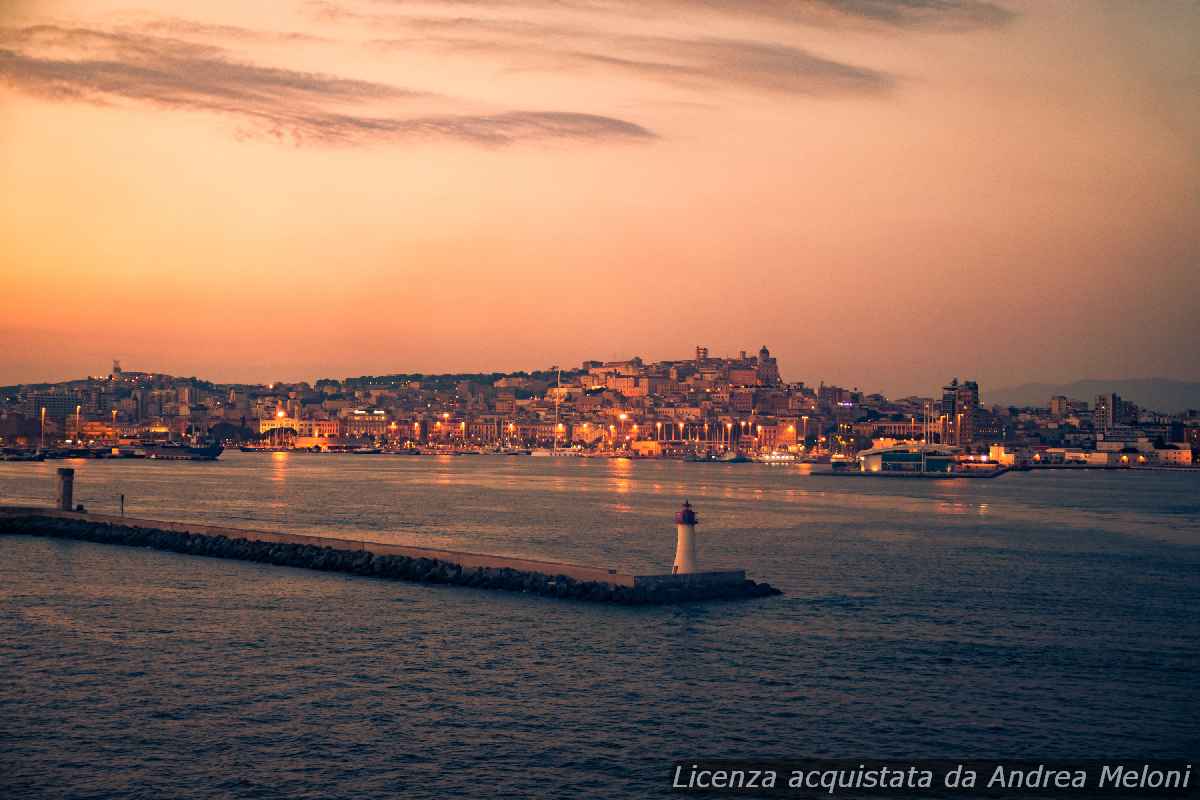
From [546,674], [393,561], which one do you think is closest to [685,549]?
[393,561]

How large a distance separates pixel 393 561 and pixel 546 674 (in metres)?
8.70

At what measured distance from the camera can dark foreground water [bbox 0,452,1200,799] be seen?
10.5 m

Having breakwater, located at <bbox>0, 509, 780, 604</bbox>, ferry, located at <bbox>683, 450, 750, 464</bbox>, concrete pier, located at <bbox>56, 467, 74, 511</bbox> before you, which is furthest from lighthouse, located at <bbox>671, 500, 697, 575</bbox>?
ferry, located at <bbox>683, 450, 750, 464</bbox>

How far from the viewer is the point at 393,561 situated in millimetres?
21828

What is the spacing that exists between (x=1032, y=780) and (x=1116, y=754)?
1291 millimetres

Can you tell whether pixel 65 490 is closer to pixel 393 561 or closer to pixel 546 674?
pixel 393 561

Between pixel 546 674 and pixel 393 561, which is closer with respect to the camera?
pixel 546 674

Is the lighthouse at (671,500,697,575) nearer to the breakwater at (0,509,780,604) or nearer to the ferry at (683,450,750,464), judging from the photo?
the breakwater at (0,509,780,604)

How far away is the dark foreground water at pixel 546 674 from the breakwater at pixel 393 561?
1.63ft

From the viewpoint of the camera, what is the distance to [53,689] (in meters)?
12.7

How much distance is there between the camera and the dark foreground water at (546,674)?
34.4 ft

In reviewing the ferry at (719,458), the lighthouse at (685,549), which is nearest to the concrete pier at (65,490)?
the lighthouse at (685,549)

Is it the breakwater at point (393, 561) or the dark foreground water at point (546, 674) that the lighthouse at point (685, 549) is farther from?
the dark foreground water at point (546, 674)

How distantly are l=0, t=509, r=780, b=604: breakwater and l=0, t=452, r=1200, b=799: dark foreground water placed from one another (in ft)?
1.63
